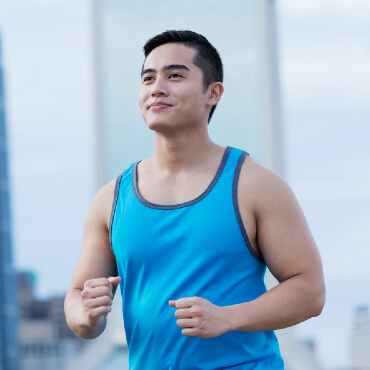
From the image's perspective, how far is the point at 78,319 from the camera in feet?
5.55

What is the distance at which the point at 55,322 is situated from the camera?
53.9 metres

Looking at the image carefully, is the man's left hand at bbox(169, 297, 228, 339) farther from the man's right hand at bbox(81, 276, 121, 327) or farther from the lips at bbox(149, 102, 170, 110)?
the lips at bbox(149, 102, 170, 110)

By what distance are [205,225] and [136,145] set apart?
1125 centimetres

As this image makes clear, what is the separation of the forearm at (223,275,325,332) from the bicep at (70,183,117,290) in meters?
0.33

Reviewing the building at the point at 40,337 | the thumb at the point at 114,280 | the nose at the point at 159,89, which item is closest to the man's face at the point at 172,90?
the nose at the point at 159,89

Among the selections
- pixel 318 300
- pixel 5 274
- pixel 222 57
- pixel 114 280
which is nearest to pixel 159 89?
pixel 114 280

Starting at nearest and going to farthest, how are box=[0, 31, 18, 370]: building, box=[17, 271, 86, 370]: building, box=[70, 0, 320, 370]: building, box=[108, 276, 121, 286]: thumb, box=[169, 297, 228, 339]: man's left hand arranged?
box=[169, 297, 228, 339]: man's left hand < box=[108, 276, 121, 286]: thumb < box=[70, 0, 320, 370]: building < box=[0, 31, 18, 370]: building < box=[17, 271, 86, 370]: building

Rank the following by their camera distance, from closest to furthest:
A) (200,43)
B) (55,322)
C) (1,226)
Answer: (200,43), (1,226), (55,322)

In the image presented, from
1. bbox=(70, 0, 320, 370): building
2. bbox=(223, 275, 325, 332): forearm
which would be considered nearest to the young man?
bbox=(223, 275, 325, 332): forearm

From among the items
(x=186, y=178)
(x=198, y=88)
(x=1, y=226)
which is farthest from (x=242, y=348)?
(x=1, y=226)

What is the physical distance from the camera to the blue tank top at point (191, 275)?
166 cm

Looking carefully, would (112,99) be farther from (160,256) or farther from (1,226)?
(1,226)

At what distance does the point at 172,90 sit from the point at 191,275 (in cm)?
36

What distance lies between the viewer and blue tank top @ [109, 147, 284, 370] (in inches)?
65.5
